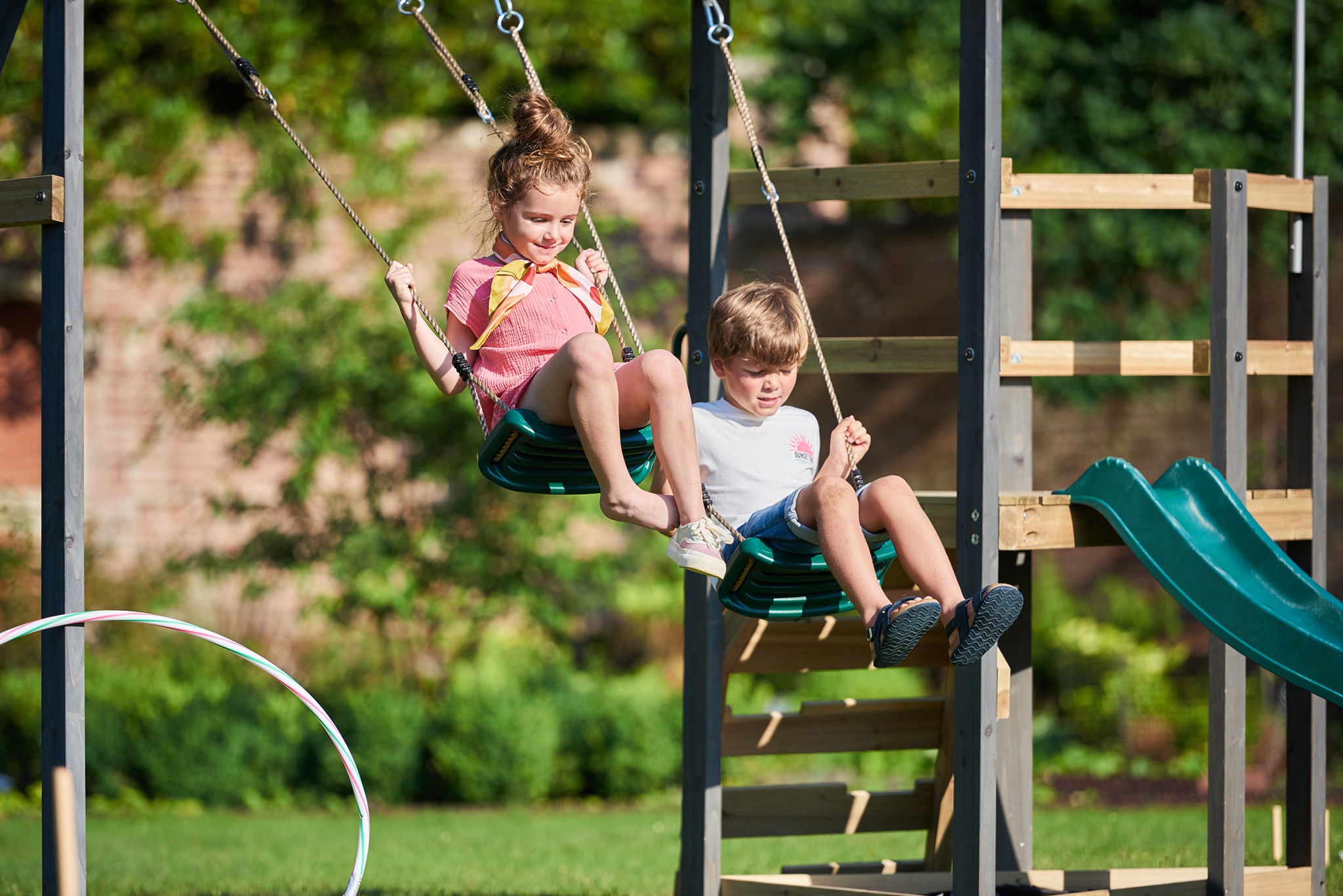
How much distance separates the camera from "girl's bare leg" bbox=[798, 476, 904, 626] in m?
3.81

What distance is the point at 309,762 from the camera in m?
9.48

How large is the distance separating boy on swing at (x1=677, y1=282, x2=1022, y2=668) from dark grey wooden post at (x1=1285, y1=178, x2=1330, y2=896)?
1.75 meters

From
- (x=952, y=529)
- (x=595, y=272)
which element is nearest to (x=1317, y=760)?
(x=952, y=529)

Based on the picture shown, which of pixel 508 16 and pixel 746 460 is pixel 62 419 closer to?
pixel 508 16

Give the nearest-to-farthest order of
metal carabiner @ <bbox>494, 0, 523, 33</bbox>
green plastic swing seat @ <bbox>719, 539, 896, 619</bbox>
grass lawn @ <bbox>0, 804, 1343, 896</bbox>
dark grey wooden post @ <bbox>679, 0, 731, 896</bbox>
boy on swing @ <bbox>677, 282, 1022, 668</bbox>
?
boy on swing @ <bbox>677, 282, 1022, 668</bbox> < green plastic swing seat @ <bbox>719, 539, 896, 619</bbox> < metal carabiner @ <bbox>494, 0, 523, 33</bbox> < dark grey wooden post @ <bbox>679, 0, 731, 896</bbox> < grass lawn @ <bbox>0, 804, 1343, 896</bbox>

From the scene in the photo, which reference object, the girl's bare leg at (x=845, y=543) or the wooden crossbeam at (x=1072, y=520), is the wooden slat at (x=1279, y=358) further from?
the girl's bare leg at (x=845, y=543)

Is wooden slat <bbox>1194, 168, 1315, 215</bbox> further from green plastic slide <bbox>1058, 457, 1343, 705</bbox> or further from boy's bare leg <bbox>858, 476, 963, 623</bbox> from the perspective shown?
boy's bare leg <bbox>858, 476, 963, 623</bbox>

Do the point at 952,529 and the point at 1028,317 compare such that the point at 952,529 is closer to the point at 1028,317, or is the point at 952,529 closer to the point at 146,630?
the point at 1028,317

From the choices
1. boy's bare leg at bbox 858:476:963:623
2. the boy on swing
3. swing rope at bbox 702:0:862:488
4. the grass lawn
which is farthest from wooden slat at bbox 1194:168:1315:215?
the grass lawn

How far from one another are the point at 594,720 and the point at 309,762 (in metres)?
1.88

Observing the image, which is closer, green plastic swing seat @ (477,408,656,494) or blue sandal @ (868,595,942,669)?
blue sandal @ (868,595,942,669)

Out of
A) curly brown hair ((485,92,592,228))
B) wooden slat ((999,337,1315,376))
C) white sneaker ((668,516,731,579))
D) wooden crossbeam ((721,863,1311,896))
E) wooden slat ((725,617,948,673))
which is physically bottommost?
wooden crossbeam ((721,863,1311,896))

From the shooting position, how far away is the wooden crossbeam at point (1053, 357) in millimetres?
4570

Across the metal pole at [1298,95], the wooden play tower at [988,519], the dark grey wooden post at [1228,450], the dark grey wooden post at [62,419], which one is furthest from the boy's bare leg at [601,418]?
the metal pole at [1298,95]
